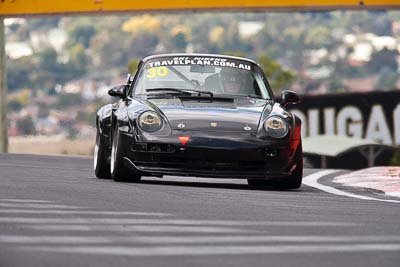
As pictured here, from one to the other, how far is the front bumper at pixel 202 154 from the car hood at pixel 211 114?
10cm

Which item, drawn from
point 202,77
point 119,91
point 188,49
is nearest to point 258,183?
point 202,77

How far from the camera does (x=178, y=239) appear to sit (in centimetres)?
803

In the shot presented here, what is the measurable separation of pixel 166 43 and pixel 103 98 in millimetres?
12321

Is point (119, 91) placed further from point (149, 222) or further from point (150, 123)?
point (149, 222)

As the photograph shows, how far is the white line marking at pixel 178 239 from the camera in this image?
7840 millimetres

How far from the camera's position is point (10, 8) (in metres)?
31.9

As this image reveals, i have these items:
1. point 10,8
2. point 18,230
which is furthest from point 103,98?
point 18,230

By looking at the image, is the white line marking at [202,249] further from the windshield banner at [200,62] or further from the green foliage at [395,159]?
the green foliage at [395,159]

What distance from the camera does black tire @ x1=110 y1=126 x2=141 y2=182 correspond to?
43.8 ft

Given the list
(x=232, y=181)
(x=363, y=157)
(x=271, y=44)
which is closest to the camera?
(x=232, y=181)

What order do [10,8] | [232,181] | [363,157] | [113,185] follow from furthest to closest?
[363,157] < [10,8] < [232,181] < [113,185]

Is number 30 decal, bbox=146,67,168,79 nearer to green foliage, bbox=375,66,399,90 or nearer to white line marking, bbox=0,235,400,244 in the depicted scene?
white line marking, bbox=0,235,400,244

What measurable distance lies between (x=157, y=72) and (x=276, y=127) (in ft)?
6.37

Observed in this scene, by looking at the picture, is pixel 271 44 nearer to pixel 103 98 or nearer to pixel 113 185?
pixel 103 98
